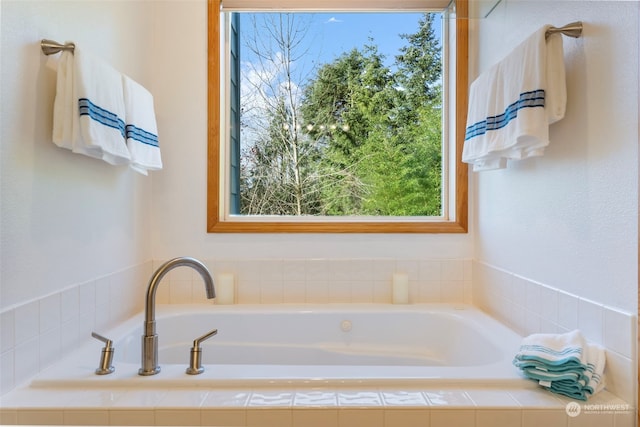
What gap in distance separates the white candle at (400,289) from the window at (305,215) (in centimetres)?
27

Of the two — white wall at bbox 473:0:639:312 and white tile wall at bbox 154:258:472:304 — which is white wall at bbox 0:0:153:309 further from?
white wall at bbox 473:0:639:312

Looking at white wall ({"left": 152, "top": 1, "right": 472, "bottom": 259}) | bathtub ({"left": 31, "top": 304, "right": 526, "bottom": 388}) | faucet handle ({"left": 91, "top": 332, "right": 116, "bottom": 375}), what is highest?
white wall ({"left": 152, "top": 1, "right": 472, "bottom": 259})

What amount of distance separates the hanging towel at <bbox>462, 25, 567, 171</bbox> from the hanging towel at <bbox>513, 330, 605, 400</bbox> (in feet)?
2.15

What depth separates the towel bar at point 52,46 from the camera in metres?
1.31

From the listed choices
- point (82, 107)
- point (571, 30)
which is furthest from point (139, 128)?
point (571, 30)

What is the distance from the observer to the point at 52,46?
1.32 meters

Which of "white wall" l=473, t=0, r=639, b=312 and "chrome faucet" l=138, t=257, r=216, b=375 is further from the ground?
"white wall" l=473, t=0, r=639, b=312

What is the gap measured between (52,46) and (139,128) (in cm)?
45

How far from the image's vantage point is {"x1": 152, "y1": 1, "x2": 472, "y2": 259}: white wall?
2.22 meters

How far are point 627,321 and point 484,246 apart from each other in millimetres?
1006

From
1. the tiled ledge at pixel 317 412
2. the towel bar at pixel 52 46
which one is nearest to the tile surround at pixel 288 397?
the tiled ledge at pixel 317 412

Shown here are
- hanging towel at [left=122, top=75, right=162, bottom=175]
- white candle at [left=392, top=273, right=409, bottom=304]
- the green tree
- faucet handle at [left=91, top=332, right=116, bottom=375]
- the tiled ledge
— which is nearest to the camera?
the tiled ledge

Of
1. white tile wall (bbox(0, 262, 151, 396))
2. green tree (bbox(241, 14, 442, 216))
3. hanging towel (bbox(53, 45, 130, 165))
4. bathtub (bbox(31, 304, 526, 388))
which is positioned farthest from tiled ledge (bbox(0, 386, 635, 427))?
green tree (bbox(241, 14, 442, 216))

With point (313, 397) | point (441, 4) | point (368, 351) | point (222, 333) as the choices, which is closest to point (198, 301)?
point (222, 333)
